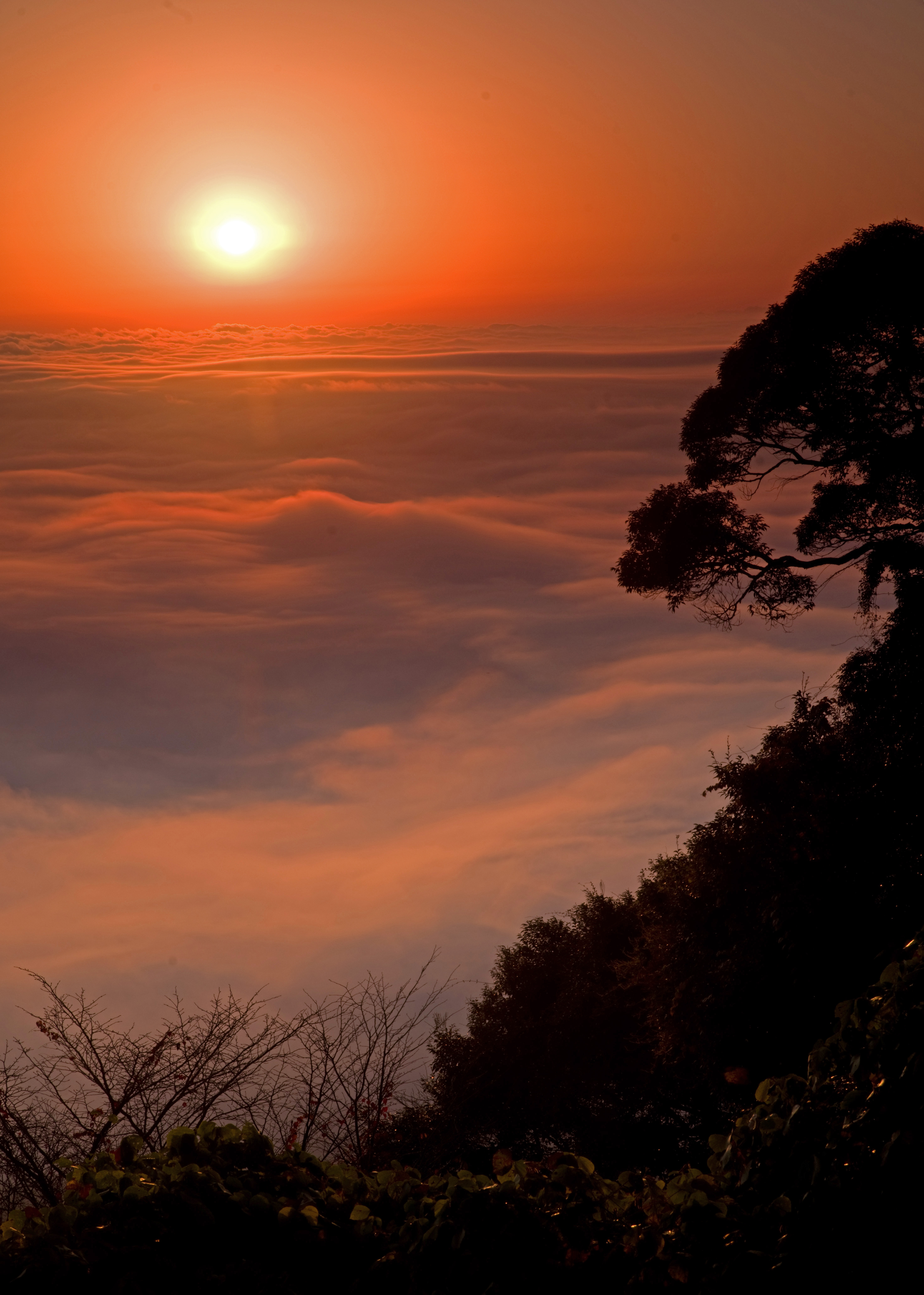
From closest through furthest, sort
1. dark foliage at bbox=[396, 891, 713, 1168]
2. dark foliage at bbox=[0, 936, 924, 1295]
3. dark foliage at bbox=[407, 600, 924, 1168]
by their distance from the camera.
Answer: dark foliage at bbox=[0, 936, 924, 1295] → dark foliage at bbox=[407, 600, 924, 1168] → dark foliage at bbox=[396, 891, 713, 1168]

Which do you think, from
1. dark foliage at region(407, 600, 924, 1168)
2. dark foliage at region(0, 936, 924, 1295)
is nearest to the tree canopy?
dark foliage at region(407, 600, 924, 1168)

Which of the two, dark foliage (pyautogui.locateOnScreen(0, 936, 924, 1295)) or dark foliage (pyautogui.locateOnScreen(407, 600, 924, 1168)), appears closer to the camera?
dark foliage (pyautogui.locateOnScreen(0, 936, 924, 1295))

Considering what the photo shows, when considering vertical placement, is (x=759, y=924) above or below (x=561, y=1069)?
above

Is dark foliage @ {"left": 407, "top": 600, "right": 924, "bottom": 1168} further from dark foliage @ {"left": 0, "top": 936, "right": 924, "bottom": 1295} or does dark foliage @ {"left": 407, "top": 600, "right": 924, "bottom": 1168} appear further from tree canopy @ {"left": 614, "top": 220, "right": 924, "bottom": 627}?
dark foliage @ {"left": 0, "top": 936, "right": 924, "bottom": 1295}

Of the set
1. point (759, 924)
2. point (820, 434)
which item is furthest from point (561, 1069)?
point (820, 434)

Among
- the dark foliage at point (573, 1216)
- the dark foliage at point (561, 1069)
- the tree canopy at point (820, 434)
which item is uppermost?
the tree canopy at point (820, 434)

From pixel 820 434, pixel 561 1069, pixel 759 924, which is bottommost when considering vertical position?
pixel 561 1069

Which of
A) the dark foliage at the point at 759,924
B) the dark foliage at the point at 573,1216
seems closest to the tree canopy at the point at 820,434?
the dark foliage at the point at 759,924

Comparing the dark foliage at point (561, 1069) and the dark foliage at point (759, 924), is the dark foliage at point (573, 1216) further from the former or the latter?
the dark foliage at point (561, 1069)

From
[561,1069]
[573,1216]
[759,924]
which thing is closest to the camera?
[573,1216]

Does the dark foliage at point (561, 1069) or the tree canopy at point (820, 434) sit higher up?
the tree canopy at point (820, 434)

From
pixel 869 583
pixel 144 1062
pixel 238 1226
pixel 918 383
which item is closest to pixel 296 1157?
pixel 238 1226

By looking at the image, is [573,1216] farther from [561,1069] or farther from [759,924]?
[561,1069]

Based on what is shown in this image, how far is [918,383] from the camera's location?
18391 mm
